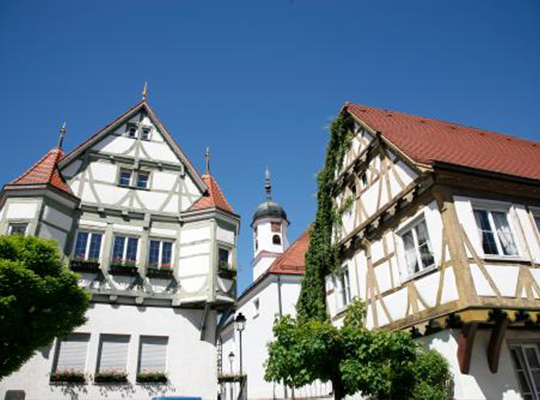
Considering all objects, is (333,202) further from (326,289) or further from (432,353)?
(432,353)

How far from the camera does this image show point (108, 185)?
57.9ft

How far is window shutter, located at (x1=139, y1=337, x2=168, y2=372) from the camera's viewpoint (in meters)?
15.1

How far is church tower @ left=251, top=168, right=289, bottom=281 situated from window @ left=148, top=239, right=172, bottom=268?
22543 millimetres

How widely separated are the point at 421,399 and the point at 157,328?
34.0 feet

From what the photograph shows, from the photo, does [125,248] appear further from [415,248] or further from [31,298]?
[415,248]

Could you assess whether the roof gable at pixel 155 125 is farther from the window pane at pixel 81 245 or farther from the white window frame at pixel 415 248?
the white window frame at pixel 415 248

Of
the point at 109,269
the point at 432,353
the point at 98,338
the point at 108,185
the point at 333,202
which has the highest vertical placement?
the point at 108,185

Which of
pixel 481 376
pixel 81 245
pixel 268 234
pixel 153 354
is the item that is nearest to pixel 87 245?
pixel 81 245

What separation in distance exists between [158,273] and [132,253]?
151cm

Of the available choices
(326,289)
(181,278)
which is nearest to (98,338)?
(181,278)

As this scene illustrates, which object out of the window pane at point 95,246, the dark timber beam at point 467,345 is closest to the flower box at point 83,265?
the window pane at point 95,246

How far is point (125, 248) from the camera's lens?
656 inches

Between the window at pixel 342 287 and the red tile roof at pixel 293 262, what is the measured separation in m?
10.0

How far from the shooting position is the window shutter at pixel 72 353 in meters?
14.2
